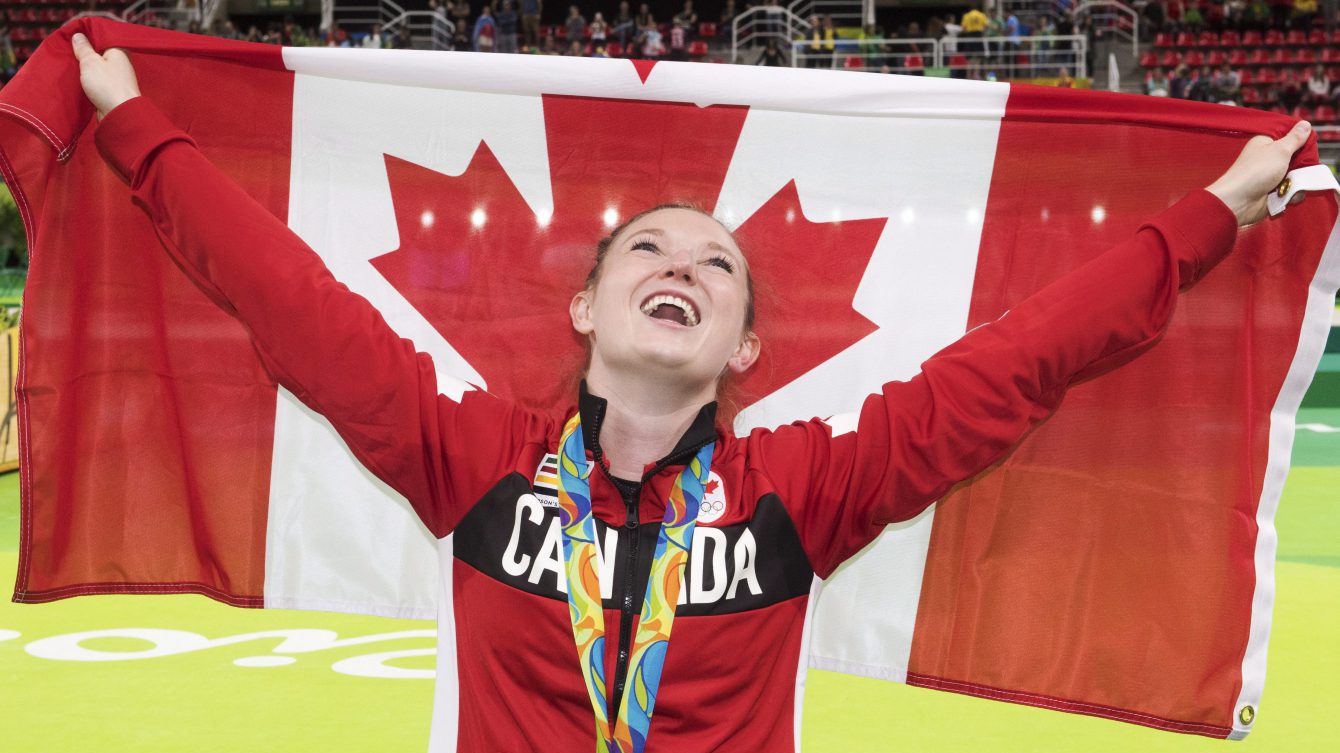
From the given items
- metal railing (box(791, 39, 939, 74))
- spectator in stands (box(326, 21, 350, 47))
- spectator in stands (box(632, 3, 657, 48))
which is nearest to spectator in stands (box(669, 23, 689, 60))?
spectator in stands (box(632, 3, 657, 48))

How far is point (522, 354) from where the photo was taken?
9.80 ft

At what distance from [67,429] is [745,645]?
166cm

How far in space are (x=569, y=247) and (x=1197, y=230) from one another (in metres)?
1.38

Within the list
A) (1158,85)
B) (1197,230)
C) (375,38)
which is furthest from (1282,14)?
(1197,230)

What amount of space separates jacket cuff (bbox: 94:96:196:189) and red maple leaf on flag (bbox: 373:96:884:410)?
73 centimetres

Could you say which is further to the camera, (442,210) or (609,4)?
(609,4)

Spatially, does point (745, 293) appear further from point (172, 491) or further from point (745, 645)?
point (172, 491)

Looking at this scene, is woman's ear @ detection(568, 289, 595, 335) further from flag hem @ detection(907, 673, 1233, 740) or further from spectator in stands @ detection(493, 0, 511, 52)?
spectator in stands @ detection(493, 0, 511, 52)

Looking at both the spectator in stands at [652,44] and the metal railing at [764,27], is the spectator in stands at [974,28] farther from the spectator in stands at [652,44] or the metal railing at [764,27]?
the spectator in stands at [652,44]

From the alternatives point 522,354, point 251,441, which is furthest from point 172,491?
point 522,354

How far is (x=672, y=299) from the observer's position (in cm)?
214

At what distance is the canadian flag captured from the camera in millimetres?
2725

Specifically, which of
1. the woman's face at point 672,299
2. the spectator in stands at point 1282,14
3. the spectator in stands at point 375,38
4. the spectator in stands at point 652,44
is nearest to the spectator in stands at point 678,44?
the spectator in stands at point 652,44

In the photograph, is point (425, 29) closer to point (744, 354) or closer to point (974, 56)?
point (974, 56)
